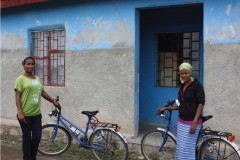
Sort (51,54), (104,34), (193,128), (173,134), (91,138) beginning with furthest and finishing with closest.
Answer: (51,54)
(104,34)
(91,138)
(173,134)
(193,128)

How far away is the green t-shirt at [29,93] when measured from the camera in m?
5.10

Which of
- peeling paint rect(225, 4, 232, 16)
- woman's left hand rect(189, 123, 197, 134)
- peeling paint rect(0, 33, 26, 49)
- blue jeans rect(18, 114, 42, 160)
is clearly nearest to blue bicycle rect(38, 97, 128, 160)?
blue jeans rect(18, 114, 42, 160)

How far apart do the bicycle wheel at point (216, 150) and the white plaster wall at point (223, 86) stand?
651 millimetres

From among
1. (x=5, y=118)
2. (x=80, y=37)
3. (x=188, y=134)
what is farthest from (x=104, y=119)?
(x=5, y=118)

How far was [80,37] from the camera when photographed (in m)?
7.22

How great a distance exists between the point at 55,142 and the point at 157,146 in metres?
2.00

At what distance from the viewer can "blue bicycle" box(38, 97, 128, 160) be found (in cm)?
584

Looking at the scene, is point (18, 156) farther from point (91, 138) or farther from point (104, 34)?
point (104, 34)

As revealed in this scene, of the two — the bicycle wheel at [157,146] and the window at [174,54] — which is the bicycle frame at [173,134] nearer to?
the bicycle wheel at [157,146]

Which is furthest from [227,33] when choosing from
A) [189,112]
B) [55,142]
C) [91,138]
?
[55,142]

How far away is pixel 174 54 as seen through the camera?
758 centimetres

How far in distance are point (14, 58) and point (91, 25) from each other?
265cm

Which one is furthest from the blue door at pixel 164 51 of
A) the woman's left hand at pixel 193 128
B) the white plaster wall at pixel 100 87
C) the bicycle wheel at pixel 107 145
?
the woman's left hand at pixel 193 128

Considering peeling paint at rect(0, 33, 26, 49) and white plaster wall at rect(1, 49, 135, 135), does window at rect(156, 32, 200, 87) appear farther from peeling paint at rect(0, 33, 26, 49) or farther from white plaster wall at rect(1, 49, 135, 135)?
peeling paint at rect(0, 33, 26, 49)
